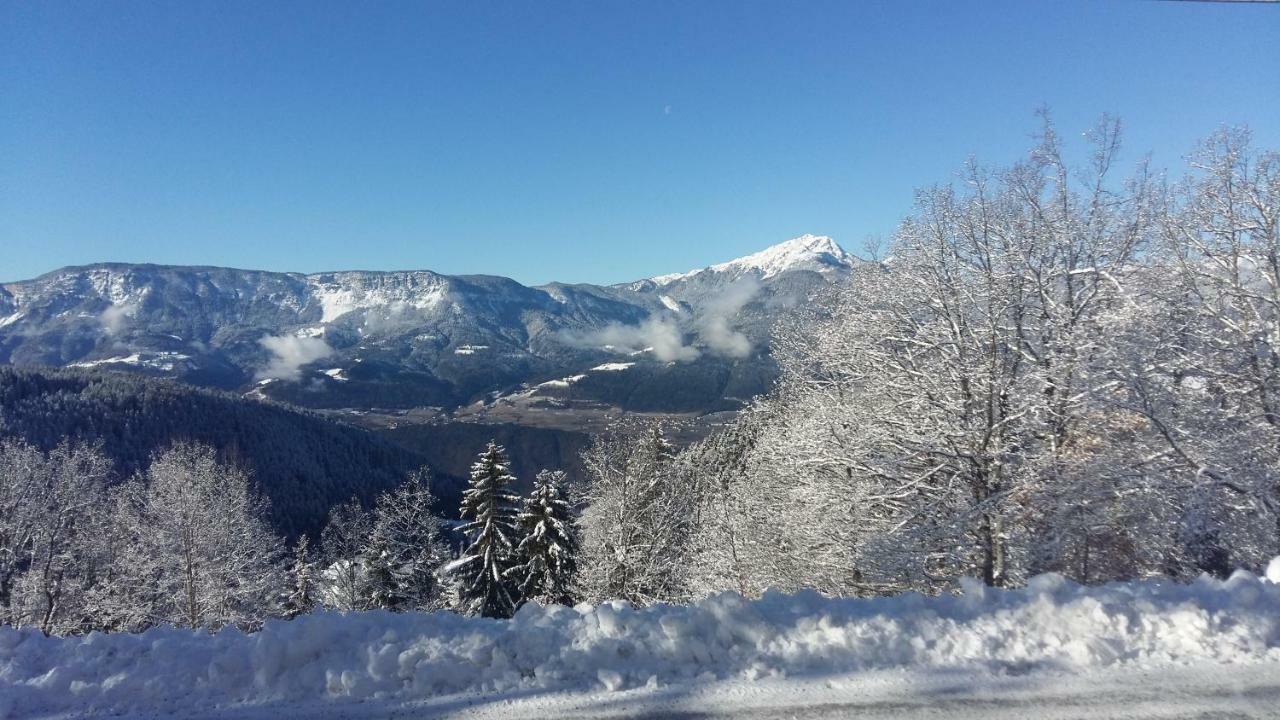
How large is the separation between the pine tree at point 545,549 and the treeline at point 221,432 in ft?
245

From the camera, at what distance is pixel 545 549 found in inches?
962

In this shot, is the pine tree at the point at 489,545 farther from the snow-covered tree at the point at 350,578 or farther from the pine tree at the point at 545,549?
the snow-covered tree at the point at 350,578

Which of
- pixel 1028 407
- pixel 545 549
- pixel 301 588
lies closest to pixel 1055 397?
pixel 1028 407

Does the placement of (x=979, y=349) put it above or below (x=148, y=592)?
above

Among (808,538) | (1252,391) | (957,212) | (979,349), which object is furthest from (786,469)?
(1252,391)

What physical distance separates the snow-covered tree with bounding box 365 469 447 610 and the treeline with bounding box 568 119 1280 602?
1898 centimetres

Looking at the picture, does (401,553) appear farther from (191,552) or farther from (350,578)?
(191,552)

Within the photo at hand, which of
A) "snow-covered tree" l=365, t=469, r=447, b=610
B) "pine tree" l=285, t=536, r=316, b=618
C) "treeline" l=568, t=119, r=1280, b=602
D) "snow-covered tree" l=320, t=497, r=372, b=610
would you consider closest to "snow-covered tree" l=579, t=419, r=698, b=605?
"treeline" l=568, t=119, r=1280, b=602

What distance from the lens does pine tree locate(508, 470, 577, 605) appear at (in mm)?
24125

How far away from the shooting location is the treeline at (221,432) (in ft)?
316

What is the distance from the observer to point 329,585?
105 feet

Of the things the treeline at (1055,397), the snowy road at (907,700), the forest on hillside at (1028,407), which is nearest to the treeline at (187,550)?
the forest on hillside at (1028,407)

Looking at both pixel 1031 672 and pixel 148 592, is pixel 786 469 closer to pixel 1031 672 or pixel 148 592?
pixel 1031 672

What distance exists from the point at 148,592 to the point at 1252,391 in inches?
1341
